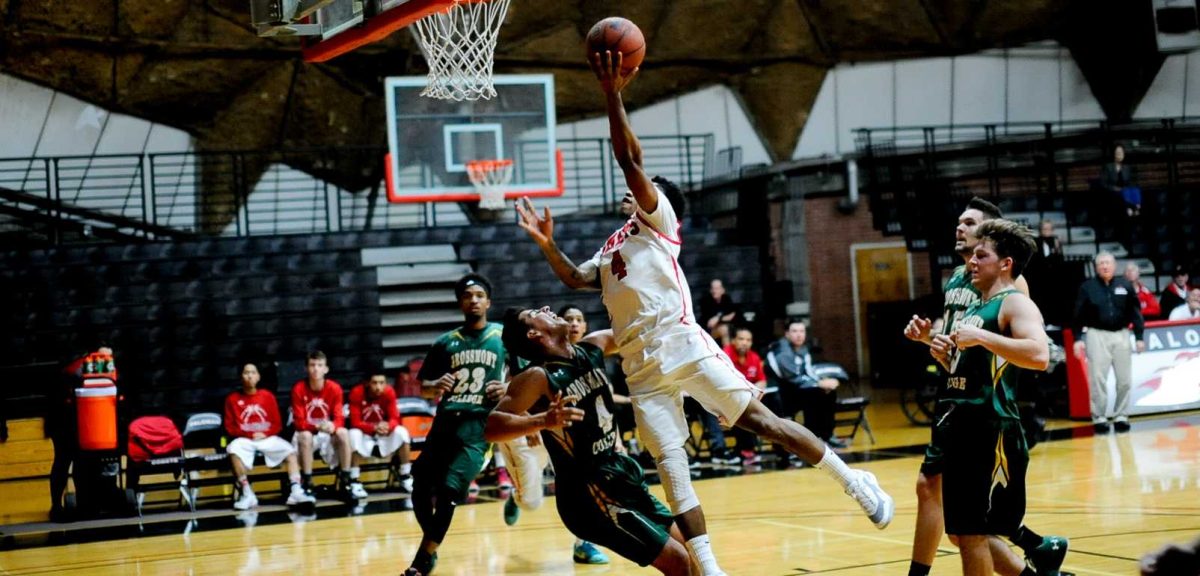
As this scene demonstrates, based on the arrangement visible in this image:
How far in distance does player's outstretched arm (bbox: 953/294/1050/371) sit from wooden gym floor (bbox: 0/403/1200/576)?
6.79ft

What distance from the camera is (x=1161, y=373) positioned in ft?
49.5

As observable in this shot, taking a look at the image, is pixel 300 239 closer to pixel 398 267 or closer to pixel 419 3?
pixel 398 267

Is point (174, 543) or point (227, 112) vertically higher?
point (227, 112)

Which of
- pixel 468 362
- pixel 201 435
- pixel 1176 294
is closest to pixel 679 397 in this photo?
pixel 468 362

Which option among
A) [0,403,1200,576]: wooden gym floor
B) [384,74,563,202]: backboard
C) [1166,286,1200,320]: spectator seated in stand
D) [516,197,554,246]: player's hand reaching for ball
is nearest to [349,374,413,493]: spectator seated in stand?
[0,403,1200,576]: wooden gym floor

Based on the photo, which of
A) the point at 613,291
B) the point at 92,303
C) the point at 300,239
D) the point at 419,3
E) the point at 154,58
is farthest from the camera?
the point at 154,58

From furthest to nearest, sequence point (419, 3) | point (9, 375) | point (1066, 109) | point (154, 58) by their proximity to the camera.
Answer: point (1066, 109) → point (154, 58) → point (9, 375) → point (419, 3)

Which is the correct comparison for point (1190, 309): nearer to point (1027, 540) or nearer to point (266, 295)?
point (266, 295)

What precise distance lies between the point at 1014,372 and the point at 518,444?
3753 millimetres

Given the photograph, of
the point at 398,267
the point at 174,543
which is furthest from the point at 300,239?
the point at 174,543

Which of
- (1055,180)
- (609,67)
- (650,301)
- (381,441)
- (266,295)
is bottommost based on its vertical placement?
(381,441)

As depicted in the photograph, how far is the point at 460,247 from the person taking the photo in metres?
18.5

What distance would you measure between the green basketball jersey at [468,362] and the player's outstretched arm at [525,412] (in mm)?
2395

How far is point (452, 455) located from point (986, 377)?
11.6ft
